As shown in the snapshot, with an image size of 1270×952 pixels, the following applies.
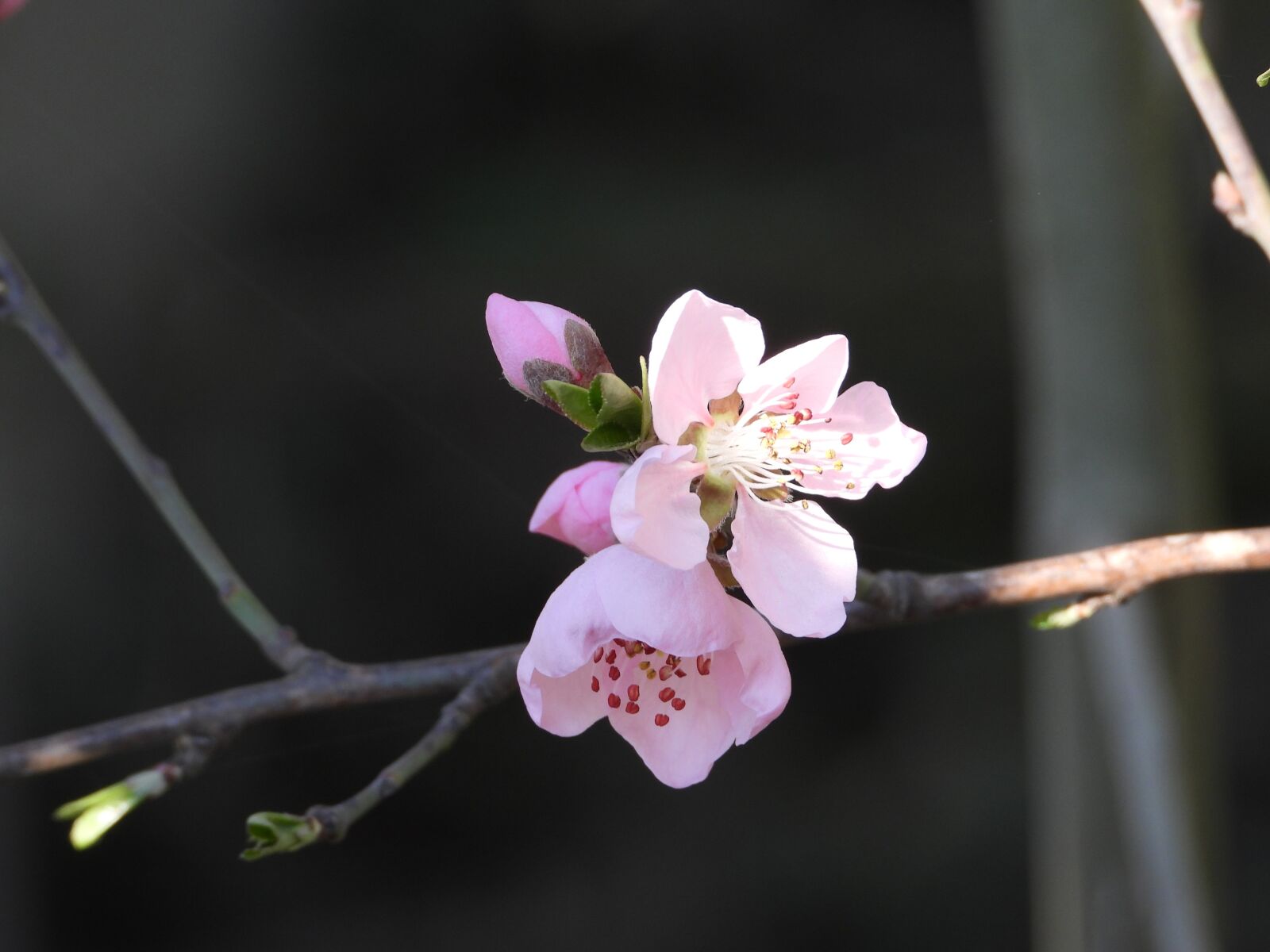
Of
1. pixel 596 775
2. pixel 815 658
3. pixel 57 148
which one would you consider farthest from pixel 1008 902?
pixel 57 148

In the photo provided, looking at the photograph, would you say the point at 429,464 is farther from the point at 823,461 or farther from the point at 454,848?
the point at 823,461

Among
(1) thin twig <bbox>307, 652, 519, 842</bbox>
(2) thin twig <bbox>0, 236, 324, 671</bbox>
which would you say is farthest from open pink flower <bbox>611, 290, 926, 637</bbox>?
(2) thin twig <bbox>0, 236, 324, 671</bbox>

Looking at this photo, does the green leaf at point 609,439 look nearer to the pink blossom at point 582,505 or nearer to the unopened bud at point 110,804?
the pink blossom at point 582,505

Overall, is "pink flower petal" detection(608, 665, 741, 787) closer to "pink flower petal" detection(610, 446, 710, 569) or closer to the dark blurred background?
"pink flower petal" detection(610, 446, 710, 569)

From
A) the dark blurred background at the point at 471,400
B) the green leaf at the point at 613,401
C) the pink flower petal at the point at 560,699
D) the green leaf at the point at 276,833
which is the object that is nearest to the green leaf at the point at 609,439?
the green leaf at the point at 613,401

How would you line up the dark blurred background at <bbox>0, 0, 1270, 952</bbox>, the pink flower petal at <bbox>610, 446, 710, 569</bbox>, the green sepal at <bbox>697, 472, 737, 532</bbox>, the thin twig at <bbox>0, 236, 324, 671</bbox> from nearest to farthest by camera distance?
the pink flower petal at <bbox>610, 446, 710, 569</bbox> → the green sepal at <bbox>697, 472, 737, 532</bbox> → the thin twig at <bbox>0, 236, 324, 671</bbox> → the dark blurred background at <bbox>0, 0, 1270, 952</bbox>

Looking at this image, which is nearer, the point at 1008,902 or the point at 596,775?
the point at 596,775
